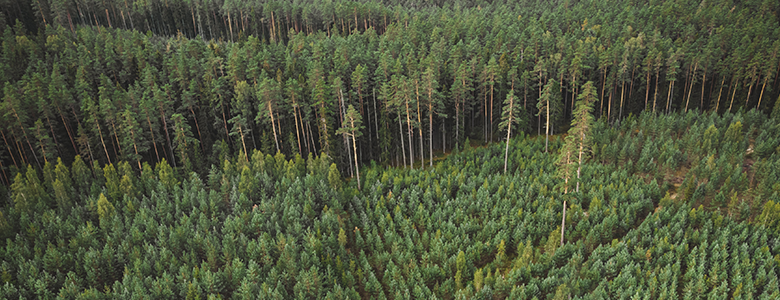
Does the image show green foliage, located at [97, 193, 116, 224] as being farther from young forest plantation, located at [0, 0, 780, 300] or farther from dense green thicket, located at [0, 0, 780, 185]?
dense green thicket, located at [0, 0, 780, 185]

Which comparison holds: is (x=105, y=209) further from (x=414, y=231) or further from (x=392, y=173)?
(x=392, y=173)

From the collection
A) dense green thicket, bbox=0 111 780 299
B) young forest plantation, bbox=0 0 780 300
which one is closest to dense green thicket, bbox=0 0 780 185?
young forest plantation, bbox=0 0 780 300

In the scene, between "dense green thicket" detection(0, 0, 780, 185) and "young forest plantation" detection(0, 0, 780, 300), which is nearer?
"young forest plantation" detection(0, 0, 780, 300)

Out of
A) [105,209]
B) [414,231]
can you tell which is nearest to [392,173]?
[414,231]

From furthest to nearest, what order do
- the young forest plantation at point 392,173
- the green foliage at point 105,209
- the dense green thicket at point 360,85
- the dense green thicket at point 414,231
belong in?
1. the dense green thicket at point 360,85
2. the green foliage at point 105,209
3. the young forest plantation at point 392,173
4. the dense green thicket at point 414,231

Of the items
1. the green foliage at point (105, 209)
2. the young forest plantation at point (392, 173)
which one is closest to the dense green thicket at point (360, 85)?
the young forest plantation at point (392, 173)

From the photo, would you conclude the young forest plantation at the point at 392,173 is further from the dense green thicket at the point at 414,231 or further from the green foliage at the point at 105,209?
the green foliage at the point at 105,209
